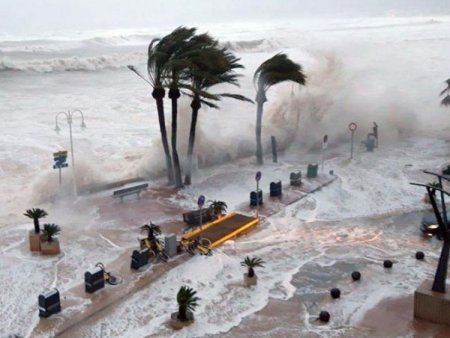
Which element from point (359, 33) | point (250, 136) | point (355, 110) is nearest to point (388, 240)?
point (250, 136)

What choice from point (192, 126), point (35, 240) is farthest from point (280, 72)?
point (35, 240)

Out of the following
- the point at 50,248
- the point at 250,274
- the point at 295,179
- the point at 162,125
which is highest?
the point at 162,125

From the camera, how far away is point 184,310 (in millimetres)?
13719

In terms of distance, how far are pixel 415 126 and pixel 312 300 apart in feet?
85.3

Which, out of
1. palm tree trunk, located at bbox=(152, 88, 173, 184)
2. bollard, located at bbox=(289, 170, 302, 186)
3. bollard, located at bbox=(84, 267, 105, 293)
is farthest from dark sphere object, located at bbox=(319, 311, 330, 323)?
palm tree trunk, located at bbox=(152, 88, 173, 184)

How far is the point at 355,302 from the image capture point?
14883 millimetres

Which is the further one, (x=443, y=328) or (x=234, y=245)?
(x=234, y=245)

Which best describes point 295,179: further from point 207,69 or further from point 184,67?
point 184,67

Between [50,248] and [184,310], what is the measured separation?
5741 millimetres

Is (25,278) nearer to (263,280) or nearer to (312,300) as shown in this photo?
(263,280)

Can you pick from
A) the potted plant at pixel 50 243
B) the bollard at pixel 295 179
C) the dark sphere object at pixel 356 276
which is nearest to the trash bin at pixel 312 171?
the bollard at pixel 295 179

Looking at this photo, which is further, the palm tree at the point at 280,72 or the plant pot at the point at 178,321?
the palm tree at the point at 280,72

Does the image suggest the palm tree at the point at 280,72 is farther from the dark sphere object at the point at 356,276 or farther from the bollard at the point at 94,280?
the bollard at the point at 94,280

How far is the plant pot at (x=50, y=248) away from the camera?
17.6m
